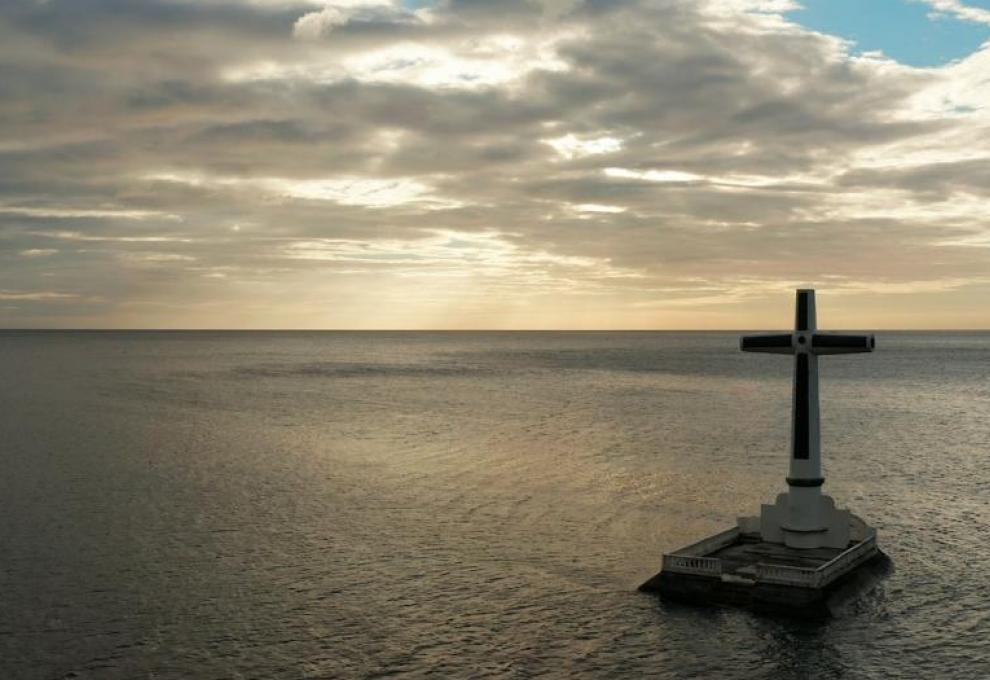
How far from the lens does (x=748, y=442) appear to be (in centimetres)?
7900

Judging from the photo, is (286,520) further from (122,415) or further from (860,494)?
(122,415)

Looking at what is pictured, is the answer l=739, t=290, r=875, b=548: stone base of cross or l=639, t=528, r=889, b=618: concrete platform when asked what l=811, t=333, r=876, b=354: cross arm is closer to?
l=739, t=290, r=875, b=548: stone base of cross

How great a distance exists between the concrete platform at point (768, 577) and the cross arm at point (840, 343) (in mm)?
7743

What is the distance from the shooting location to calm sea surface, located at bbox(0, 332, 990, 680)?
28672 millimetres

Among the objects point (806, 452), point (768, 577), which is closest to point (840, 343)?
point (806, 452)

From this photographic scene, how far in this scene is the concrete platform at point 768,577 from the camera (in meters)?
32.0

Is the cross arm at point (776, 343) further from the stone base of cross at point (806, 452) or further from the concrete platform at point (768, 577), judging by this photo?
the concrete platform at point (768, 577)

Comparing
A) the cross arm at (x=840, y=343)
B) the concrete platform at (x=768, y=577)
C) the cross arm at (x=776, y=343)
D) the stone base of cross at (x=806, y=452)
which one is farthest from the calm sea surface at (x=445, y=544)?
the cross arm at (x=776, y=343)

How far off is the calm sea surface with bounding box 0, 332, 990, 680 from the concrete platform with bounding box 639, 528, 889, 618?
99cm

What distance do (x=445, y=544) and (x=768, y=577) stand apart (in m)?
15.6

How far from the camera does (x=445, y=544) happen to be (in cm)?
4250

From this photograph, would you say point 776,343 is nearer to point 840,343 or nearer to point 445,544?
point 840,343

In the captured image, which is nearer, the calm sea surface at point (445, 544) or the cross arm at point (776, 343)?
the calm sea surface at point (445, 544)

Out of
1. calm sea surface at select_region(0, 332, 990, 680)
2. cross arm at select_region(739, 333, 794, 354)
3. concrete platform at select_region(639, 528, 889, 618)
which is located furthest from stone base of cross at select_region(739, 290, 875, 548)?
calm sea surface at select_region(0, 332, 990, 680)
